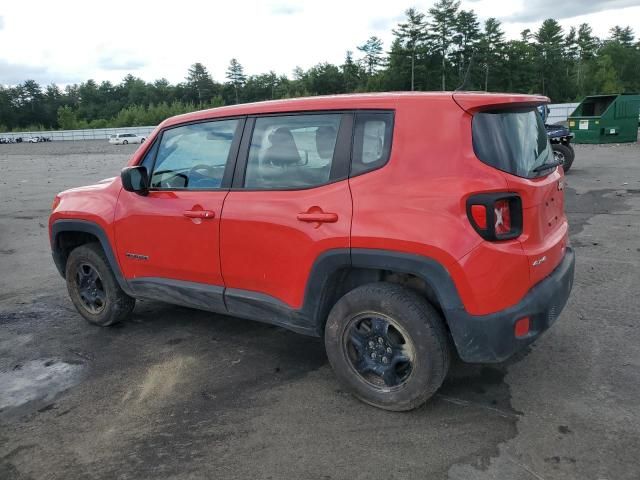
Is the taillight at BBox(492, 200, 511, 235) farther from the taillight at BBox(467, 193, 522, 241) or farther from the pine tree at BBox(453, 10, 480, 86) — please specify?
the pine tree at BBox(453, 10, 480, 86)

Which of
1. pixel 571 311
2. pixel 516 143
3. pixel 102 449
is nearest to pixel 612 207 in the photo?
pixel 571 311

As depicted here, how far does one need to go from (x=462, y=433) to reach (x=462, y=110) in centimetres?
173

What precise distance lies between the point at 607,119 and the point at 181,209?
59.9 feet

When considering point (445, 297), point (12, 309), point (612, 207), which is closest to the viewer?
point (445, 297)

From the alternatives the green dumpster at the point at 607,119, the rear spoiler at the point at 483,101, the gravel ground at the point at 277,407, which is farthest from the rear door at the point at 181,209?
the green dumpster at the point at 607,119

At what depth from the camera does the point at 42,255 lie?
24.6ft

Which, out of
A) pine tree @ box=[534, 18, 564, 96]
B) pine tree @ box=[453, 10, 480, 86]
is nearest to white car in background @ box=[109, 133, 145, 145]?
pine tree @ box=[453, 10, 480, 86]

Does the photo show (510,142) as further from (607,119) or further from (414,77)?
(414,77)

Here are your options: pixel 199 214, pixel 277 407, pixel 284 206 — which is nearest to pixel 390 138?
pixel 284 206

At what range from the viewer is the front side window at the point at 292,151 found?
3275 millimetres

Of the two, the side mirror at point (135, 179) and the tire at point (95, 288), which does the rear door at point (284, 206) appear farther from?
the tire at point (95, 288)

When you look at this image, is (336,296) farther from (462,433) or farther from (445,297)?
(462,433)

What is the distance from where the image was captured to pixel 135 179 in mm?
4051

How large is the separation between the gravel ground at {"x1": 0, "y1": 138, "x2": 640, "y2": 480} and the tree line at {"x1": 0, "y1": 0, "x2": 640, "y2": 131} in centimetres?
4842
